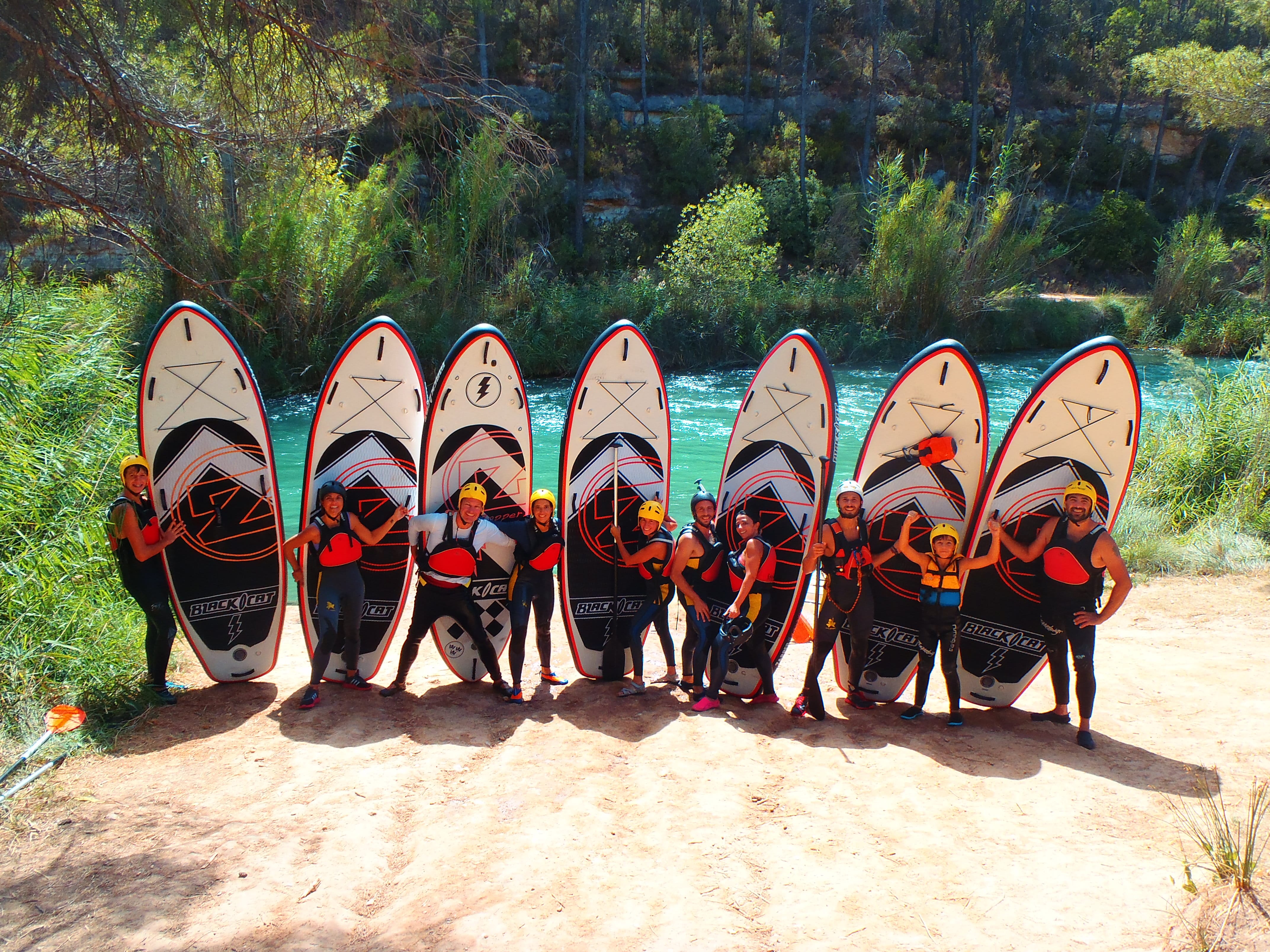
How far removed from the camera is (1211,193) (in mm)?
28031

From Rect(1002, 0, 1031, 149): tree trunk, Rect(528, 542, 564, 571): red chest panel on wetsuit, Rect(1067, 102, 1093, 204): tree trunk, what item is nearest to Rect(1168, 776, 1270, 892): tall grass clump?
Rect(528, 542, 564, 571): red chest panel on wetsuit

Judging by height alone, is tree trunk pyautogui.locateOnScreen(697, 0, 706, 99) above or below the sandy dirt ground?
above

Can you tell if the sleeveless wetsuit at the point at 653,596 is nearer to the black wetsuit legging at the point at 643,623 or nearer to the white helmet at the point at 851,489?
the black wetsuit legging at the point at 643,623

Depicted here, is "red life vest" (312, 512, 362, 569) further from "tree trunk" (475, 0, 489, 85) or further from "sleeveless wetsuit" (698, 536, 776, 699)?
"tree trunk" (475, 0, 489, 85)

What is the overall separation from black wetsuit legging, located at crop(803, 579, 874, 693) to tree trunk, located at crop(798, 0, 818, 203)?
2107 centimetres

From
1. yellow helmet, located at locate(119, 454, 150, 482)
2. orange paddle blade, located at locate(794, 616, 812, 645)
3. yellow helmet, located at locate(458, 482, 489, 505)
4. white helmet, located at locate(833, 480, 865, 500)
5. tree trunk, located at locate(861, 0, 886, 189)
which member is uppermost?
tree trunk, located at locate(861, 0, 886, 189)

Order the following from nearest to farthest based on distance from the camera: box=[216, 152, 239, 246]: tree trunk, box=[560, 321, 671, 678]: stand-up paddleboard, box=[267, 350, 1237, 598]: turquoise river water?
1. box=[560, 321, 671, 678]: stand-up paddleboard
2. box=[267, 350, 1237, 598]: turquoise river water
3. box=[216, 152, 239, 246]: tree trunk

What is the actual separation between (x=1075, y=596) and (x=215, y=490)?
181 inches

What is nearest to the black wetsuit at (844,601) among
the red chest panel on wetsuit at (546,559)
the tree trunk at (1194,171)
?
the red chest panel on wetsuit at (546,559)

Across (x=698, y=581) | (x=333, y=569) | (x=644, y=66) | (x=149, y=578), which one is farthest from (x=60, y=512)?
(x=644, y=66)

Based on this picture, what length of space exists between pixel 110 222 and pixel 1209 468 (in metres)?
9.23

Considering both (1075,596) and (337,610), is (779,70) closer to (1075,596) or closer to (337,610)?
(1075,596)

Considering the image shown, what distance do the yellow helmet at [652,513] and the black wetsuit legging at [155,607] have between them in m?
2.50

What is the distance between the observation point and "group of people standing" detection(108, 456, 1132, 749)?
443 cm
